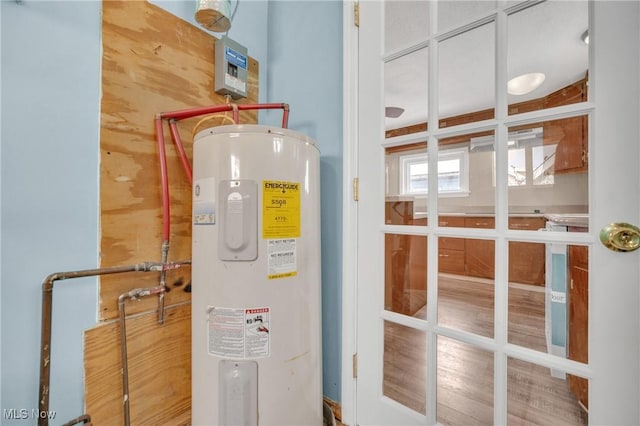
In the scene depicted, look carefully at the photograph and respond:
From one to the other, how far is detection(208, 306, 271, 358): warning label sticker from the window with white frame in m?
0.75

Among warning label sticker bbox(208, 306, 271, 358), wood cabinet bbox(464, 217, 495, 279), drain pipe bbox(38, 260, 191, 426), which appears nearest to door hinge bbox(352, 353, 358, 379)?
warning label sticker bbox(208, 306, 271, 358)

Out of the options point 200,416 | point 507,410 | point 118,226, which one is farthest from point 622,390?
point 118,226

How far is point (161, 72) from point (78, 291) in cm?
91

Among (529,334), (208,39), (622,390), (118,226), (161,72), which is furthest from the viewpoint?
(208,39)

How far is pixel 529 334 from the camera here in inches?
34.0

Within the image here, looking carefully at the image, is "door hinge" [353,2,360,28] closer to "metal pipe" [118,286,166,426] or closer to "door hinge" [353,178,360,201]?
"door hinge" [353,178,360,201]

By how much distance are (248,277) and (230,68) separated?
41.9 inches

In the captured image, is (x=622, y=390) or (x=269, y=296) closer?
(x=622, y=390)

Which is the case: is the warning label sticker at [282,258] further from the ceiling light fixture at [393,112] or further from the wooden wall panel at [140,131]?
the ceiling light fixture at [393,112]

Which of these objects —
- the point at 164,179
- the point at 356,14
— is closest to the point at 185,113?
the point at 164,179

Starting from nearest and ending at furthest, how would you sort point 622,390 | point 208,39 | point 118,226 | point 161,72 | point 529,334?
point 622,390, point 529,334, point 118,226, point 161,72, point 208,39

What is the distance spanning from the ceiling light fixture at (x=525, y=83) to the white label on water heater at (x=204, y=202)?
105 cm

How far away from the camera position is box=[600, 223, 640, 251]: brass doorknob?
0.71 meters

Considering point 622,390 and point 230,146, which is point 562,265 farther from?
point 230,146
